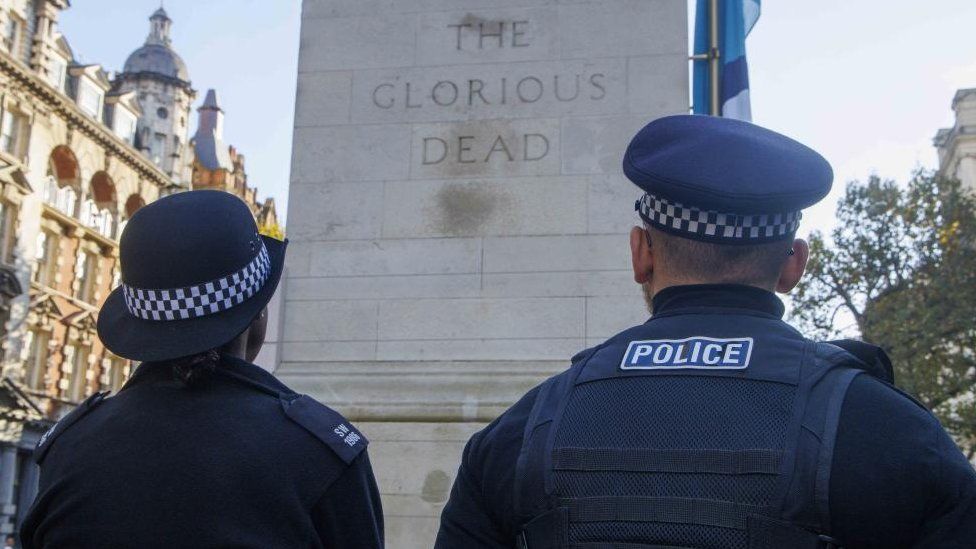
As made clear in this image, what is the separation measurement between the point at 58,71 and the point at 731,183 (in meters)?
48.2

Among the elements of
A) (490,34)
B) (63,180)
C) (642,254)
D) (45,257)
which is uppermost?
(63,180)

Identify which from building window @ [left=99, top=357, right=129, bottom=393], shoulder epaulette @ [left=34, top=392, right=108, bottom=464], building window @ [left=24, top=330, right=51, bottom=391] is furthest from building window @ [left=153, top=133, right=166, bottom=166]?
shoulder epaulette @ [left=34, top=392, right=108, bottom=464]

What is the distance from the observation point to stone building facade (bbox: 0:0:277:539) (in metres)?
39.7

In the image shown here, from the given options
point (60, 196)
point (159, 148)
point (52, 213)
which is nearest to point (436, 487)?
point (52, 213)

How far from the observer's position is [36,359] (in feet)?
141

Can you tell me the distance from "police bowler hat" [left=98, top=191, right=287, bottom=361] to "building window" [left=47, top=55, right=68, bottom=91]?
44.8 metres

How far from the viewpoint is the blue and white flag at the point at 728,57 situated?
900 centimetres

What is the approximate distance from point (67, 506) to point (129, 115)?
176ft

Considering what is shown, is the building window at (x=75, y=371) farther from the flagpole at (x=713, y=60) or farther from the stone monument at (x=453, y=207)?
the flagpole at (x=713, y=60)

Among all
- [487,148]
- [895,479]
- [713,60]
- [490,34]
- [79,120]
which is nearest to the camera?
[895,479]

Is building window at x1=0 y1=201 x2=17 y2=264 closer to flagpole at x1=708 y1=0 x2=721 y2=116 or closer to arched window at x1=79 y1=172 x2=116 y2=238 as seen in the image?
arched window at x1=79 y1=172 x2=116 y2=238

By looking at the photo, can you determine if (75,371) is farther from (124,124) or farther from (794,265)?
(794,265)

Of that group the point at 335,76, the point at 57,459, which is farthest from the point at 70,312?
the point at 57,459

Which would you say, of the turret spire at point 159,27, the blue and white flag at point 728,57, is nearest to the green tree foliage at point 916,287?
the blue and white flag at point 728,57
